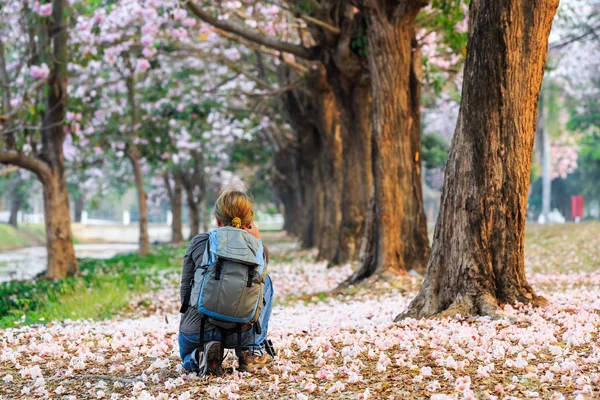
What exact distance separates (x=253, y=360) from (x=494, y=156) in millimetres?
3326

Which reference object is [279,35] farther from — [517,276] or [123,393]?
[123,393]

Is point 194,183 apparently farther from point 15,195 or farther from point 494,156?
point 494,156

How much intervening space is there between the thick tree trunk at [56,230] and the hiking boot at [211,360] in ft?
37.8

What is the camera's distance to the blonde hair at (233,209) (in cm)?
566

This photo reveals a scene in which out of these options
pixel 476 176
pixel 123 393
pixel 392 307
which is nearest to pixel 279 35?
pixel 392 307

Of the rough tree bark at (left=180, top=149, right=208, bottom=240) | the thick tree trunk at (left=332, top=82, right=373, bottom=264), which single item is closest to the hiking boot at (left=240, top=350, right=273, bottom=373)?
the thick tree trunk at (left=332, top=82, right=373, bottom=264)

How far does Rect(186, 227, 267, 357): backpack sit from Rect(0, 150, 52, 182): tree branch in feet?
36.0

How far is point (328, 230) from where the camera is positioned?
67.6 ft

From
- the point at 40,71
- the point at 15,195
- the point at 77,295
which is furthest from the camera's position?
the point at 15,195

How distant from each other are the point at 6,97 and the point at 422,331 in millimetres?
11326

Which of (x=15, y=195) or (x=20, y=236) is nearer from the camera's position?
(x=20, y=236)

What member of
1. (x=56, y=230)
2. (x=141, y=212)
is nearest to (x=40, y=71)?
(x=56, y=230)

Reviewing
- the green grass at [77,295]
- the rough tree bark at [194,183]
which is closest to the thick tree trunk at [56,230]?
the green grass at [77,295]

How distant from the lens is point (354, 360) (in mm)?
6082
